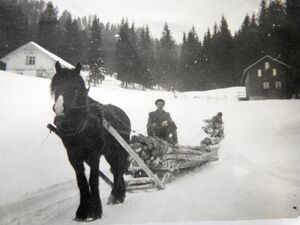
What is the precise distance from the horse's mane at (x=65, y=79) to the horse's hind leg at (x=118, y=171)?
1108 mm

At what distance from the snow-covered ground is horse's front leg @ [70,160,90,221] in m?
0.15

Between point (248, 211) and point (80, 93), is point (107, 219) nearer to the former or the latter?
point (80, 93)

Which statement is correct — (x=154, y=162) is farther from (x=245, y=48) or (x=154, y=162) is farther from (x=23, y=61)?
(x=23, y=61)

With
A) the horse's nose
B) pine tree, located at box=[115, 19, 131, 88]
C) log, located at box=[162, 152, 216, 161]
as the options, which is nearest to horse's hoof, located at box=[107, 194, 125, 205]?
log, located at box=[162, 152, 216, 161]

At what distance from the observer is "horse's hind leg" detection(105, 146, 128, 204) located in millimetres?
3266

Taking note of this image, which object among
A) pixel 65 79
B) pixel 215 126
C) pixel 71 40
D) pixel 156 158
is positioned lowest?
pixel 156 158

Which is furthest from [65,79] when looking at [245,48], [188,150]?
[245,48]

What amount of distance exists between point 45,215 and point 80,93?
4.35ft

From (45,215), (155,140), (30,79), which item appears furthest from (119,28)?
(45,215)

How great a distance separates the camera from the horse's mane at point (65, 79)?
2562 millimetres

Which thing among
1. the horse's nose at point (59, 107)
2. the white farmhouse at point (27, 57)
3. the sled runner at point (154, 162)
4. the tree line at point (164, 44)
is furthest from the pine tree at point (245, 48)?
the horse's nose at point (59, 107)

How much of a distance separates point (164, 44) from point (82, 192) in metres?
3.40

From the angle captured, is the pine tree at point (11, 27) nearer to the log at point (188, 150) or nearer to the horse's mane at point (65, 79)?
the horse's mane at point (65, 79)

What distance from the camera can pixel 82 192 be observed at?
271cm
